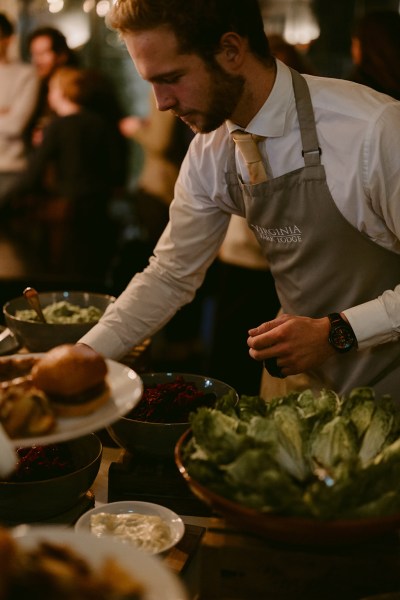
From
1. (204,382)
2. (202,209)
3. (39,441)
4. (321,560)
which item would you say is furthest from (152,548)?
(202,209)

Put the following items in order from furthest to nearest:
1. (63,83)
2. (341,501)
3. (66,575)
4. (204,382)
Answer: (63,83) < (204,382) < (341,501) < (66,575)

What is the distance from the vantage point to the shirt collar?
214cm

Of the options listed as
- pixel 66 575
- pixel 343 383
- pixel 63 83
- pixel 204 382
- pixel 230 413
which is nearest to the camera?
pixel 66 575

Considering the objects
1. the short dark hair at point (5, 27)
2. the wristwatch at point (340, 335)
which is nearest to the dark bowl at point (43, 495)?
the wristwatch at point (340, 335)

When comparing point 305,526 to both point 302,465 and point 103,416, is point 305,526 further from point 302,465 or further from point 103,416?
point 103,416

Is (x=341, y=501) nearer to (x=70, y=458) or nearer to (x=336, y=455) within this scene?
(x=336, y=455)

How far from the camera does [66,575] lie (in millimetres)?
1060

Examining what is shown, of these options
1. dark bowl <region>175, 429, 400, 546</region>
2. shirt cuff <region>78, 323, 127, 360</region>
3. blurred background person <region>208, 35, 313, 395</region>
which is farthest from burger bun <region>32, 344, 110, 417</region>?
blurred background person <region>208, 35, 313, 395</region>

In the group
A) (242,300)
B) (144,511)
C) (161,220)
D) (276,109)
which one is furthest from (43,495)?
(161,220)

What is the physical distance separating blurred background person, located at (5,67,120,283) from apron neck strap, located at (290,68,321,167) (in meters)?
3.14

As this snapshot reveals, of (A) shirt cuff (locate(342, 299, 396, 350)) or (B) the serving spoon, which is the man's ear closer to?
(A) shirt cuff (locate(342, 299, 396, 350))

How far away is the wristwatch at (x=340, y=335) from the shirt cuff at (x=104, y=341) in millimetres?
651

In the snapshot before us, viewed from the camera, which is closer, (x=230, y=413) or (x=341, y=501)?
(x=341, y=501)

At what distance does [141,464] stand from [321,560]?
0.60 m
